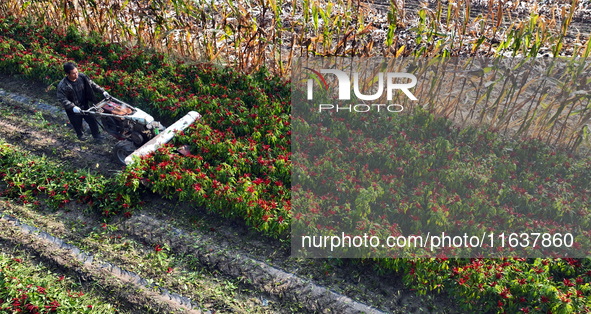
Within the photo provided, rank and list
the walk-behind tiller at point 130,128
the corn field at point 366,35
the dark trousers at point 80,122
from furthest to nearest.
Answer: the corn field at point 366,35 < the dark trousers at point 80,122 < the walk-behind tiller at point 130,128

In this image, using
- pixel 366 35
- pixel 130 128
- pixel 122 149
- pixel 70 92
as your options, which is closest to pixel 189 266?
pixel 122 149

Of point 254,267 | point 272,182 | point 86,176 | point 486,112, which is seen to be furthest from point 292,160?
point 486,112

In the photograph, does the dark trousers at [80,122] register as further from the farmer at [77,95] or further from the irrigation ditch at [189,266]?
the irrigation ditch at [189,266]

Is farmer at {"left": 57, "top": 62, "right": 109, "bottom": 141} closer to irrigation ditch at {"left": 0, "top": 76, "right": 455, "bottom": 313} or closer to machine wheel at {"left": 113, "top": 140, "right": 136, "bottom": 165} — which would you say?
machine wheel at {"left": 113, "top": 140, "right": 136, "bottom": 165}

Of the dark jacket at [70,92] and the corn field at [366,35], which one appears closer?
the dark jacket at [70,92]

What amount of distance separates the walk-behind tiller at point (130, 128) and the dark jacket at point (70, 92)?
1.10ft

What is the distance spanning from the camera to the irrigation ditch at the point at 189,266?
618 cm

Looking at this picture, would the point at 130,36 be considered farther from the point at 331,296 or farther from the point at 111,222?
the point at 331,296

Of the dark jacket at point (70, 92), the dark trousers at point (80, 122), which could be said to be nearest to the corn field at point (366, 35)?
the dark jacket at point (70, 92)

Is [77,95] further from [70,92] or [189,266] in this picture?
[189,266]

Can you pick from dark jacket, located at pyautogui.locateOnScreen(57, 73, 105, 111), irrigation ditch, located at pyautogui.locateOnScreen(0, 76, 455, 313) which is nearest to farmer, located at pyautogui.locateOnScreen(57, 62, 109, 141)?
dark jacket, located at pyautogui.locateOnScreen(57, 73, 105, 111)

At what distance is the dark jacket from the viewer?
812 centimetres

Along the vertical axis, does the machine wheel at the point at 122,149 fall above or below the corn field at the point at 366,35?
below

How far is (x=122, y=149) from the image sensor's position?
26.8 ft
